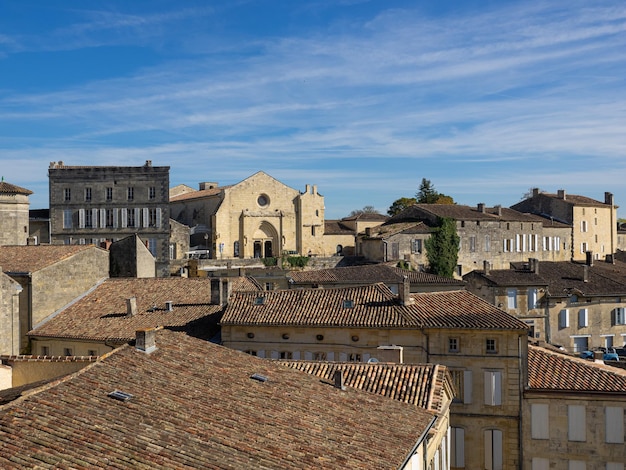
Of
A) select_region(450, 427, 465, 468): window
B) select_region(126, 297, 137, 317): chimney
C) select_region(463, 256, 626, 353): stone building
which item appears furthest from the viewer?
select_region(463, 256, 626, 353): stone building

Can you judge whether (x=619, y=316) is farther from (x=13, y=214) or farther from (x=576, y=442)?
(x=13, y=214)

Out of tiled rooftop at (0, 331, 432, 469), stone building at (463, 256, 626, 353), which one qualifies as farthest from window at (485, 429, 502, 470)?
stone building at (463, 256, 626, 353)

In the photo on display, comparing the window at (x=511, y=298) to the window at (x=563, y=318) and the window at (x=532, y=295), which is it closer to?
the window at (x=532, y=295)

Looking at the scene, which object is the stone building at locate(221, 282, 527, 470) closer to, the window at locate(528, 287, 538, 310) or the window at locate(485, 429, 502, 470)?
the window at locate(485, 429, 502, 470)

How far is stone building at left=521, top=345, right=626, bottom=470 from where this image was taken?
23.7m

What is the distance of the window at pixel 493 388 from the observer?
25.9 m

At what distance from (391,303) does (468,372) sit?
3.78m

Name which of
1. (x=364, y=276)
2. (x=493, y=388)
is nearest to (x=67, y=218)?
(x=364, y=276)

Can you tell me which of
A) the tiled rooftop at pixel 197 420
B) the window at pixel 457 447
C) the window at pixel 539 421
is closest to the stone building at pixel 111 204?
the window at pixel 457 447

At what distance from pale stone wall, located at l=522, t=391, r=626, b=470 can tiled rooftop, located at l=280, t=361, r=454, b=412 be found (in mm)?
7279

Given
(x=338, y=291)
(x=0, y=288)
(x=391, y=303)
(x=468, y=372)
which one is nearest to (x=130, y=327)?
(x=0, y=288)

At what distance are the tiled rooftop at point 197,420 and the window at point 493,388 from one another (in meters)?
11.4

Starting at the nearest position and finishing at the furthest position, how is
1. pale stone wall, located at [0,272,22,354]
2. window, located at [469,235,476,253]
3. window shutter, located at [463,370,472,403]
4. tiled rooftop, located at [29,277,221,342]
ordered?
window shutter, located at [463,370,472,403], pale stone wall, located at [0,272,22,354], tiled rooftop, located at [29,277,221,342], window, located at [469,235,476,253]

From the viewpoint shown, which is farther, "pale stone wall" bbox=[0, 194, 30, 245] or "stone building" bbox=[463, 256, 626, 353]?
"pale stone wall" bbox=[0, 194, 30, 245]
